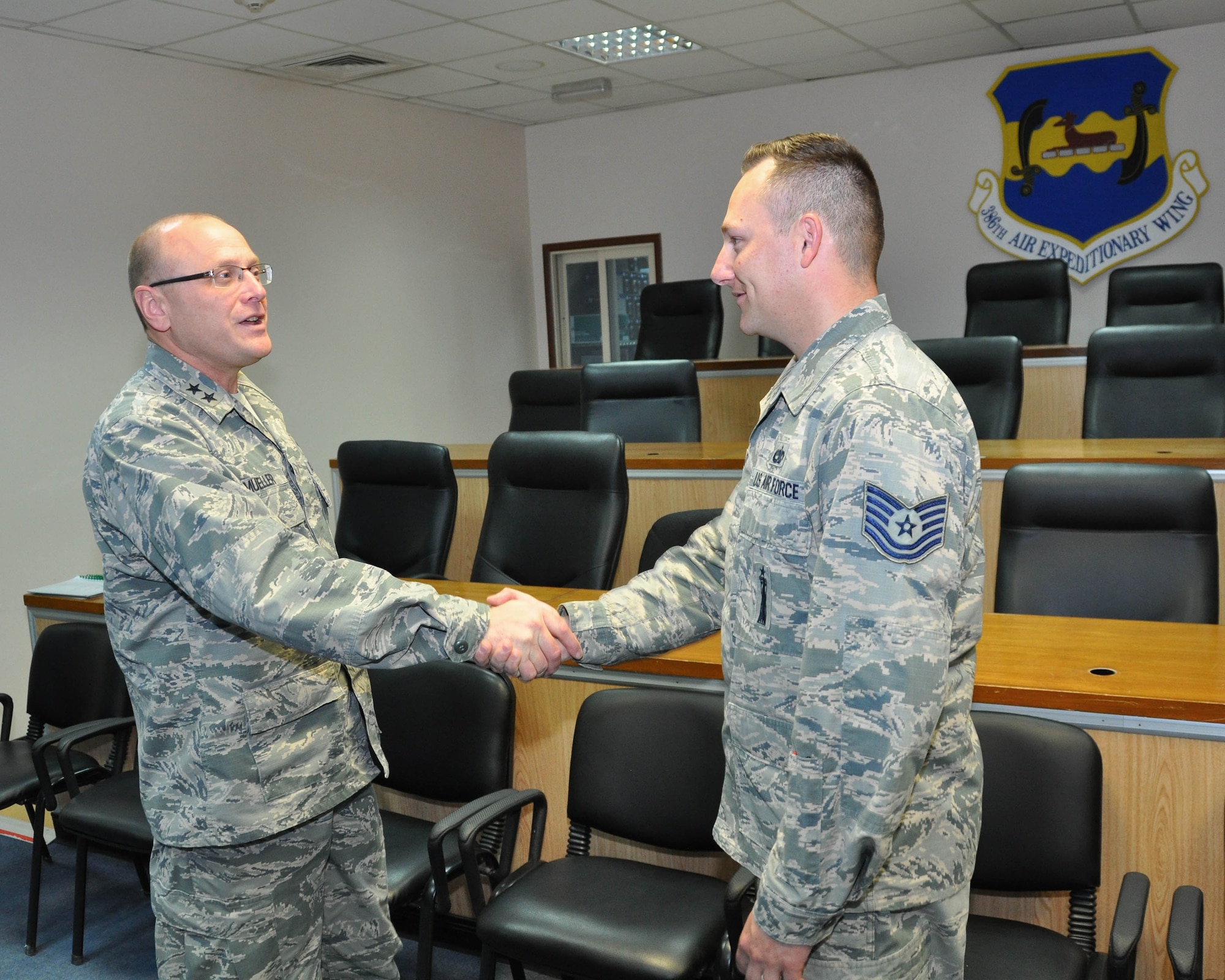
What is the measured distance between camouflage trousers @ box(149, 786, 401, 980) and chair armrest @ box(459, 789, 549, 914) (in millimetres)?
207

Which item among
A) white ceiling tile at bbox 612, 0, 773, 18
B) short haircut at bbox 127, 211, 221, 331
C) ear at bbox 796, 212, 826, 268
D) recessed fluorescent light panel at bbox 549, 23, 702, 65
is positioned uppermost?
recessed fluorescent light panel at bbox 549, 23, 702, 65

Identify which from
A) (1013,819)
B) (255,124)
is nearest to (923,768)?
(1013,819)

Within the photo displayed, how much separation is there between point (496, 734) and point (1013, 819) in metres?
1.07

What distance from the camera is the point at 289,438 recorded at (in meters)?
1.97

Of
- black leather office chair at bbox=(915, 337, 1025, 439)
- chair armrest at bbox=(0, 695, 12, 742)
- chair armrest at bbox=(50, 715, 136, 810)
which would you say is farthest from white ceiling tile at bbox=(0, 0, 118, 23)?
black leather office chair at bbox=(915, 337, 1025, 439)

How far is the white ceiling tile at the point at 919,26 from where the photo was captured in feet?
19.4

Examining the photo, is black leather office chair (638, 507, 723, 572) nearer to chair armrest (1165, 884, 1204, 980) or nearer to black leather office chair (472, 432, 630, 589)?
black leather office chair (472, 432, 630, 589)

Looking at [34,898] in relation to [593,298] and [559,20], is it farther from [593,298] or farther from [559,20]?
[593,298]

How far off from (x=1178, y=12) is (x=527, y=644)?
6277 millimetres

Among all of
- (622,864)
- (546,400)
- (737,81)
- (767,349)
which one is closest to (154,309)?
(622,864)

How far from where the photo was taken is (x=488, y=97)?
739 cm

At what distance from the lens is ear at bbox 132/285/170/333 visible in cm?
181

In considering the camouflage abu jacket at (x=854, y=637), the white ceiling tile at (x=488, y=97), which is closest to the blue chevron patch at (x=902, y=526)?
the camouflage abu jacket at (x=854, y=637)

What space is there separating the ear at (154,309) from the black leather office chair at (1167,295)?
17.3ft
